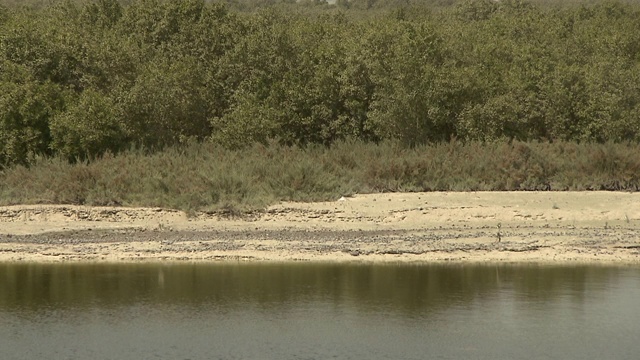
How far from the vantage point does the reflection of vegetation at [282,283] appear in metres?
19.4

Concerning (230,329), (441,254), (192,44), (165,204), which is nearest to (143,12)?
(192,44)

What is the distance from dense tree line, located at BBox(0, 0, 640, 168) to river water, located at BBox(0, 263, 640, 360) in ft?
36.4

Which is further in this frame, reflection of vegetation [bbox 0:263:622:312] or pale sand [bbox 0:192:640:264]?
pale sand [bbox 0:192:640:264]

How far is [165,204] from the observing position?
2809cm

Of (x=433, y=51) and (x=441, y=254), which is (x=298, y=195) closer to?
(x=441, y=254)

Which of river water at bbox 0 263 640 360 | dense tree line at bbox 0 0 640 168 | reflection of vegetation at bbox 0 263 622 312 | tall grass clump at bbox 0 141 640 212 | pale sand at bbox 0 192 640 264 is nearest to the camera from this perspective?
river water at bbox 0 263 640 360

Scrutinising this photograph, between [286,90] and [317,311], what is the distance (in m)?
17.6

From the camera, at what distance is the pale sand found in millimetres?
23141

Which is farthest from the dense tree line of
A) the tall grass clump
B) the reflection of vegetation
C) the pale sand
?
the reflection of vegetation

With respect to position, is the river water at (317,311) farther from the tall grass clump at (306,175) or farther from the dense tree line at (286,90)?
the dense tree line at (286,90)

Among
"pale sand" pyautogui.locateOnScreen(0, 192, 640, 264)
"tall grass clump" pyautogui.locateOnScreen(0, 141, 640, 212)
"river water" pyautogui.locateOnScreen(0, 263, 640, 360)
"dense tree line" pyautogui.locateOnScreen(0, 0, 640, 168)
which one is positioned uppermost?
"dense tree line" pyautogui.locateOnScreen(0, 0, 640, 168)

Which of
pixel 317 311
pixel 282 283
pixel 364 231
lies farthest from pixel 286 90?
pixel 317 311

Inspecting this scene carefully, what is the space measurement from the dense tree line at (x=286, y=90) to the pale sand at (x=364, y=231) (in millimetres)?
5301

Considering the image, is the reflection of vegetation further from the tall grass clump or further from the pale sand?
the tall grass clump
